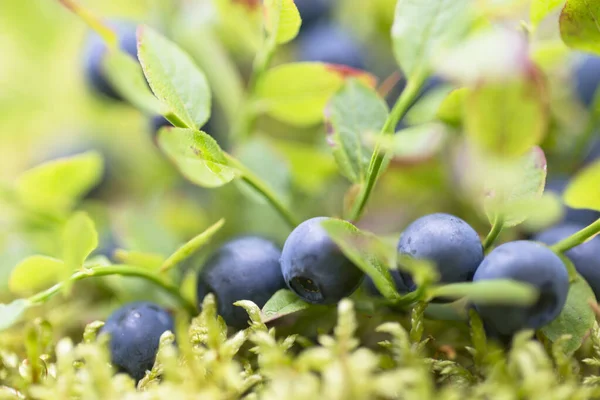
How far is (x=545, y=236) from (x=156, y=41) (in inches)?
16.9

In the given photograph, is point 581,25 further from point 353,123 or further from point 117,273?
point 117,273

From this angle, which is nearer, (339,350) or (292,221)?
(339,350)

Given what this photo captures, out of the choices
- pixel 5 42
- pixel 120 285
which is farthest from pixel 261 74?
pixel 5 42

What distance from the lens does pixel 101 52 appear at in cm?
88

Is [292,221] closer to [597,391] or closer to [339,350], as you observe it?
[339,350]

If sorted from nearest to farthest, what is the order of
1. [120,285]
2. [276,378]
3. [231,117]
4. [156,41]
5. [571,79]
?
[276,378]
[156,41]
[120,285]
[571,79]
[231,117]

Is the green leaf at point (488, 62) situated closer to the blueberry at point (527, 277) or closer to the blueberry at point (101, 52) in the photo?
the blueberry at point (527, 277)

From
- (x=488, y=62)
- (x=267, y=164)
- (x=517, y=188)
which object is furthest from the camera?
(x=267, y=164)

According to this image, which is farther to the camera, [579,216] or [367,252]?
[579,216]

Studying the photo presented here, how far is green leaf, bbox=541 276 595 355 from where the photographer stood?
1.75 feet

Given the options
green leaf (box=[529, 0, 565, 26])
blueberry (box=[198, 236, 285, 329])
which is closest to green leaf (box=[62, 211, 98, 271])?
blueberry (box=[198, 236, 285, 329])

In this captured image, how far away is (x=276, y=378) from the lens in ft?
1.45

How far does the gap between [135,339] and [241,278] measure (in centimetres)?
12

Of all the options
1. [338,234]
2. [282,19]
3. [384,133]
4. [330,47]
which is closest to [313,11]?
[330,47]
